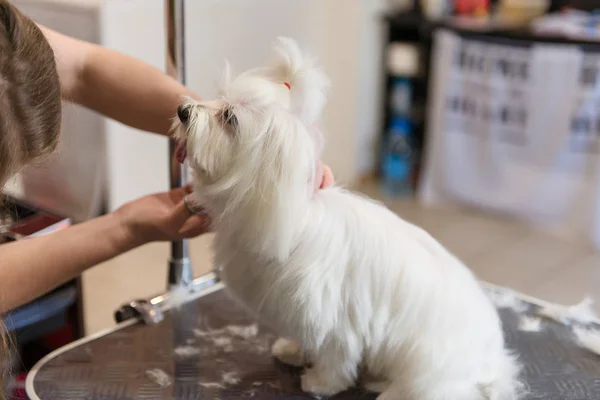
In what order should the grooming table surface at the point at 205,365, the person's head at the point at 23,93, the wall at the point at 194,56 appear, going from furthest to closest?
the wall at the point at 194,56 < the grooming table surface at the point at 205,365 < the person's head at the point at 23,93

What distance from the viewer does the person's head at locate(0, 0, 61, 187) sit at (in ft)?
2.53

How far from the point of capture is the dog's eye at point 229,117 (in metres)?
0.82

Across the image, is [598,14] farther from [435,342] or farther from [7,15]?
[7,15]

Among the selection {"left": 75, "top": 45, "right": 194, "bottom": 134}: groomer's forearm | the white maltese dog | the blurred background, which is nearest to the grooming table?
the white maltese dog

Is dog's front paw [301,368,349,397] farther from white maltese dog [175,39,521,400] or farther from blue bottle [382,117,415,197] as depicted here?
blue bottle [382,117,415,197]

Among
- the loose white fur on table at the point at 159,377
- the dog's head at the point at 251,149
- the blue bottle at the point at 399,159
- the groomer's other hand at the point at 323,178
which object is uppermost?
the dog's head at the point at 251,149

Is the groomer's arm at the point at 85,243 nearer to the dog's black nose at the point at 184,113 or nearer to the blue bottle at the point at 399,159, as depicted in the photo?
the dog's black nose at the point at 184,113

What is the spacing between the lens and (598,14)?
Answer: 2.74 metres

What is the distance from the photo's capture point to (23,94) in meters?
0.79

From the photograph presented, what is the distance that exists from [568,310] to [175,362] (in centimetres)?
68

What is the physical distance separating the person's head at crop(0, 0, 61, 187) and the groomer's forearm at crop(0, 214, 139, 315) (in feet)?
0.63

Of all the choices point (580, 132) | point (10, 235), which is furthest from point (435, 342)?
point (580, 132)

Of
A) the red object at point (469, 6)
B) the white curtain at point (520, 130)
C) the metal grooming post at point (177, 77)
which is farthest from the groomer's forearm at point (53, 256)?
the red object at point (469, 6)

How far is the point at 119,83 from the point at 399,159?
206 cm
